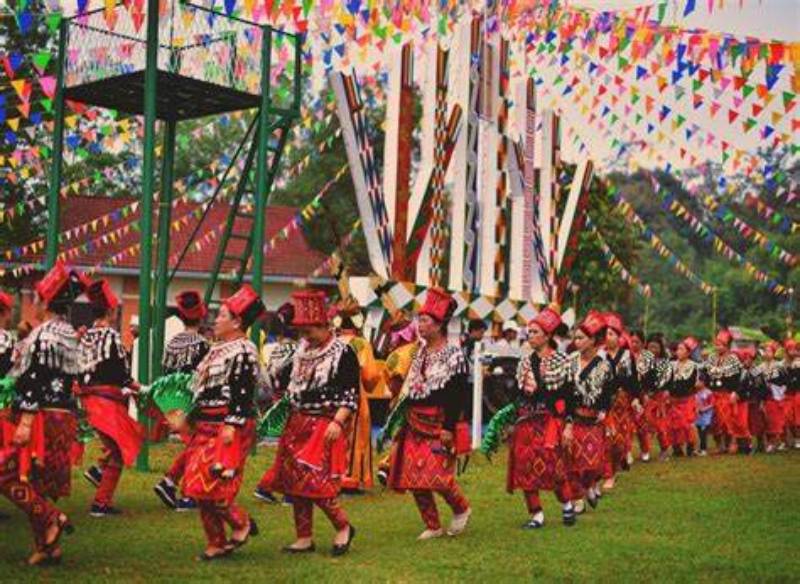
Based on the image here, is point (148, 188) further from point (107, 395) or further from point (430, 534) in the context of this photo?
point (430, 534)

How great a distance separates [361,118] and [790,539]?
8.90m

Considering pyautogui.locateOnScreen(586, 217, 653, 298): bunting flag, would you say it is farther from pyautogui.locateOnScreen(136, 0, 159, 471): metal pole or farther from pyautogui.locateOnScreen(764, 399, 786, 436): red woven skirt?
pyautogui.locateOnScreen(136, 0, 159, 471): metal pole

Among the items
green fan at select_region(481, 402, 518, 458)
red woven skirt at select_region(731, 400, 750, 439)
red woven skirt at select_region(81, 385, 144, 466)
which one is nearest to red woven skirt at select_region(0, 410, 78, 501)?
red woven skirt at select_region(81, 385, 144, 466)

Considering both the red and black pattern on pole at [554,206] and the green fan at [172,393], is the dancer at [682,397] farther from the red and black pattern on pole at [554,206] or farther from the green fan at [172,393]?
the green fan at [172,393]

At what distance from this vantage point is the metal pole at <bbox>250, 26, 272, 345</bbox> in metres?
15.2

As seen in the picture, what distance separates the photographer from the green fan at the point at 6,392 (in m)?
8.80

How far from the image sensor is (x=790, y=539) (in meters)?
10.7

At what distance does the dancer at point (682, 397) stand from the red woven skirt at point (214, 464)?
11.5 m

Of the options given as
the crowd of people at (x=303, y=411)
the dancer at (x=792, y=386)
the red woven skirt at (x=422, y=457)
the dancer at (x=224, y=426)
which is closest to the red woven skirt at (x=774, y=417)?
the dancer at (x=792, y=386)

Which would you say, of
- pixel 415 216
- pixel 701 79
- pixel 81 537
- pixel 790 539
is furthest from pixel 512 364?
pixel 81 537

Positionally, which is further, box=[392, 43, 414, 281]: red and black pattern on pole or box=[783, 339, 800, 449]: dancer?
box=[783, 339, 800, 449]: dancer

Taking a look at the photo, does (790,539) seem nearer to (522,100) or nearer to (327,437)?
(327,437)

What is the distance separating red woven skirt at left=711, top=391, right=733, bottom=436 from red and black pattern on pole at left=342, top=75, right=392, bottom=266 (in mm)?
5948

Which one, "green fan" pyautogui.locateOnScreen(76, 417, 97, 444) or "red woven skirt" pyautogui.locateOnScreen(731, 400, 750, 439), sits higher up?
"green fan" pyautogui.locateOnScreen(76, 417, 97, 444)
